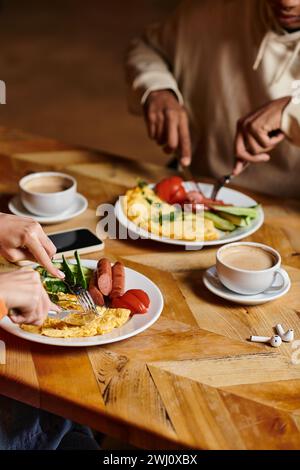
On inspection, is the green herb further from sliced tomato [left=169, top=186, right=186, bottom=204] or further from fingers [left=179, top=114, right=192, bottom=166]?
fingers [left=179, top=114, right=192, bottom=166]

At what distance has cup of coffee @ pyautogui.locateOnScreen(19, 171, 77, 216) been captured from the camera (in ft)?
6.00

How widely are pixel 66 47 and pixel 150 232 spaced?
5478 millimetres

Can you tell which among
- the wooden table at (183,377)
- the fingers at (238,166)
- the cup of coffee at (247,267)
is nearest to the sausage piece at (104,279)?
the wooden table at (183,377)

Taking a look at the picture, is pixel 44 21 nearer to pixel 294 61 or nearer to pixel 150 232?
pixel 294 61

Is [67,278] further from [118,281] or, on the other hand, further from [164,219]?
[164,219]

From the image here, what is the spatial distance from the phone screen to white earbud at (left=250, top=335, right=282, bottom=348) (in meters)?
0.49

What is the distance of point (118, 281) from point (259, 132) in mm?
745

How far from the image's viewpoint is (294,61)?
220 cm

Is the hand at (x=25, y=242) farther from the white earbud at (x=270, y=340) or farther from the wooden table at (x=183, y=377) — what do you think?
the white earbud at (x=270, y=340)

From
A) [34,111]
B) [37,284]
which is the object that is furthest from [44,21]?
[37,284]

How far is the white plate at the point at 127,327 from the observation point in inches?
51.3

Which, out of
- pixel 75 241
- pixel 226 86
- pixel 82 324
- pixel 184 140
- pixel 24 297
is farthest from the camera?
pixel 226 86

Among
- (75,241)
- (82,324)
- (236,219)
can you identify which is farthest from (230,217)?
(82,324)

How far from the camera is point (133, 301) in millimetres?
1411
